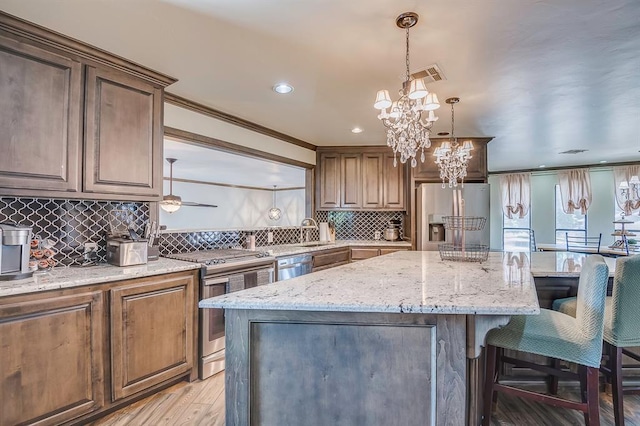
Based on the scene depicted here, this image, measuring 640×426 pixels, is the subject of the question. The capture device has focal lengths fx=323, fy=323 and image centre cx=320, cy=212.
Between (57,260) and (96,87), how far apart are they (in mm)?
1212

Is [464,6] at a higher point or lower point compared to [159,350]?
higher

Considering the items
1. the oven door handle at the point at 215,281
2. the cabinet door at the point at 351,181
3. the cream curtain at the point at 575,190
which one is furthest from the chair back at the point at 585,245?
the oven door handle at the point at 215,281

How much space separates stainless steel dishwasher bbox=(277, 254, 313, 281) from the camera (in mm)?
3375

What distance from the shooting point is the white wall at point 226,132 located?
2930mm

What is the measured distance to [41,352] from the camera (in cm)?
170

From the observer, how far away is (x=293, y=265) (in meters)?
3.53

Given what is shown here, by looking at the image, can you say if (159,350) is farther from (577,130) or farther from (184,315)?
(577,130)

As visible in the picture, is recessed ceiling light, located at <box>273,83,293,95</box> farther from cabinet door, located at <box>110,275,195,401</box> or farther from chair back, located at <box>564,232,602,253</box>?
chair back, located at <box>564,232,602,253</box>

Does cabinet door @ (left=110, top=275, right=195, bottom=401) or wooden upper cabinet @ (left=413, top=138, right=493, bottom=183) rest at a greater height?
wooden upper cabinet @ (left=413, top=138, right=493, bottom=183)

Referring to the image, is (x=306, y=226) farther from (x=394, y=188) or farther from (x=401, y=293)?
(x=401, y=293)

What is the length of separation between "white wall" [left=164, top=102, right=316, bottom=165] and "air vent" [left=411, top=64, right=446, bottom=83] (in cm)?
198

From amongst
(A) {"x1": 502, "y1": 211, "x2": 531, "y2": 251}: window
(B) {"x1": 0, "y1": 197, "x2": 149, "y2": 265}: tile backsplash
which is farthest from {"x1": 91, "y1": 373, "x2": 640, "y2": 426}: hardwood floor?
(A) {"x1": 502, "y1": 211, "x2": 531, "y2": 251}: window

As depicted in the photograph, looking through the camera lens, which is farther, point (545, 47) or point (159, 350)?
point (159, 350)

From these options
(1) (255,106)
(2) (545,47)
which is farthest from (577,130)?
(1) (255,106)
